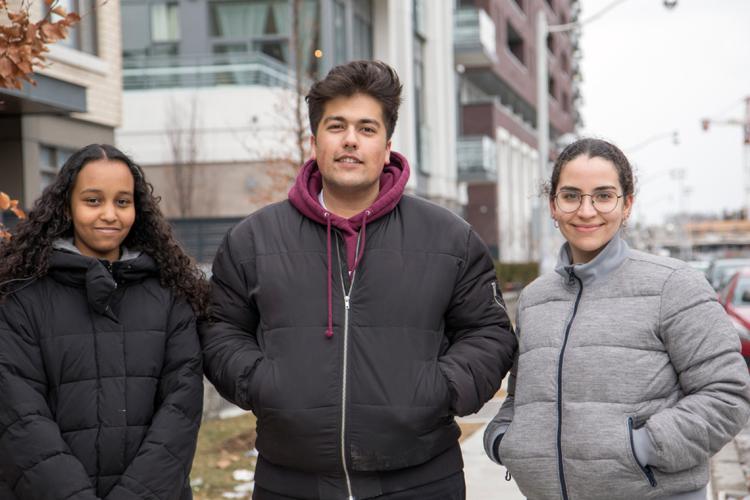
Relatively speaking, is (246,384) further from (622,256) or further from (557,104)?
(557,104)

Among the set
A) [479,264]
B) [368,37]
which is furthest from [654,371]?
[368,37]

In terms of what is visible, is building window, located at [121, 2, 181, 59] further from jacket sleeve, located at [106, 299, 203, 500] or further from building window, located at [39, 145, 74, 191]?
jacket sleeve, located at [106, 299, 203, 500]

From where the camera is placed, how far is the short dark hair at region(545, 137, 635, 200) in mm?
3619

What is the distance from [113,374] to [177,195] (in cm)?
2020

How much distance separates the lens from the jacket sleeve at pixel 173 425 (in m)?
3.51

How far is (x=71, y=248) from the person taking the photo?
12.2 feet

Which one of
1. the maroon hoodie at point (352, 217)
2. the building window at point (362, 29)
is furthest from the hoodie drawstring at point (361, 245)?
the building window at point (362, 29)

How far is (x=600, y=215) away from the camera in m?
3.59

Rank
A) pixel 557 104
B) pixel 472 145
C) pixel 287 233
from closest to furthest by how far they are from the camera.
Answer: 1. pixel 287 233
2. pixel 472 145
3. pixel 557 104

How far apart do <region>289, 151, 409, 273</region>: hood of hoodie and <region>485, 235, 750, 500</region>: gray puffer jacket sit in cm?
71

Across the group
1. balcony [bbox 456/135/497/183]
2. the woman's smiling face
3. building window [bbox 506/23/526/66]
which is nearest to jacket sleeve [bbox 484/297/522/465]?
the woman's smiling face

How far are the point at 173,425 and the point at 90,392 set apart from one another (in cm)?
31

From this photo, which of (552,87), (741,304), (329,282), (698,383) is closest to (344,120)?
(329,282)

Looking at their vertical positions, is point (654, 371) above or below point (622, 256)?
below
